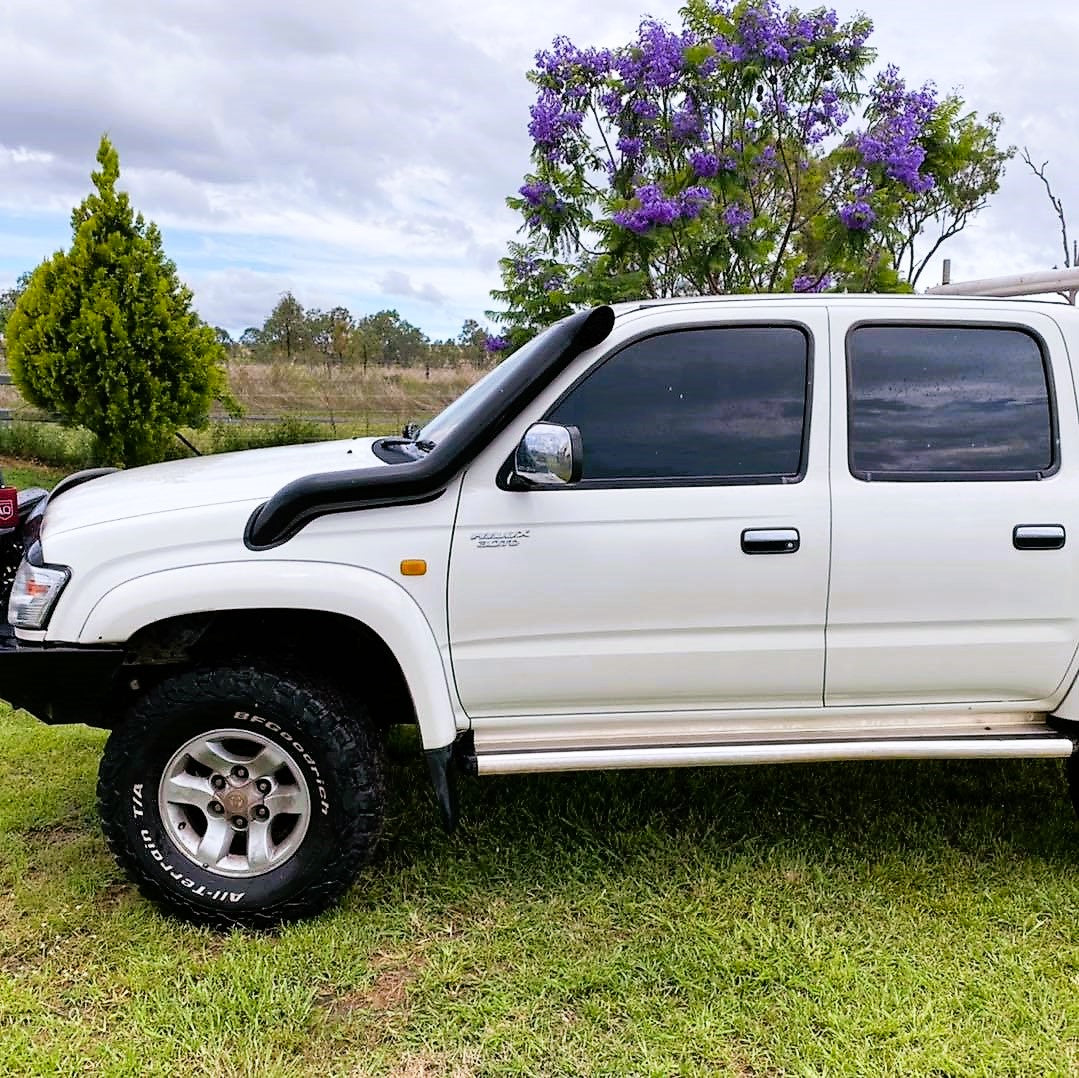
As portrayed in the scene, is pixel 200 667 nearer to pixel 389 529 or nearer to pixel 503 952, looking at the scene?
pixel 389 529

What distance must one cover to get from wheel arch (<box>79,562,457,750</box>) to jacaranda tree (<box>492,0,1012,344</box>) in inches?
195

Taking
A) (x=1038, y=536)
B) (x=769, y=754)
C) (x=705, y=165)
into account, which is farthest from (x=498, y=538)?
(x=705, y=165)

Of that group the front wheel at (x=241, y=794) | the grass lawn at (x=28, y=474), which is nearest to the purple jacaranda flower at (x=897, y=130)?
the front wheel at (x=241, y=794)

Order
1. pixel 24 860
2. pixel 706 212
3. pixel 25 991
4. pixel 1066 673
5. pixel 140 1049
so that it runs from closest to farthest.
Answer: pixel 140 1049
pixel 25 991
pixel 1066 673
pixel 24 860
pixel 706 212

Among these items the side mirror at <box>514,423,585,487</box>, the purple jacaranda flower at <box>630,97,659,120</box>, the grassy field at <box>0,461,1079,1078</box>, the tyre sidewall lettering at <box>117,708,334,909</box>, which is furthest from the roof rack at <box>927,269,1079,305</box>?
the purple jacaranda flower at <box>630,97,659,120</box>

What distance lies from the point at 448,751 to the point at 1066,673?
2.02 m

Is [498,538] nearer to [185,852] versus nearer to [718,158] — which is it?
[185,852]

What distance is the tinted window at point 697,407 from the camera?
2965 mm

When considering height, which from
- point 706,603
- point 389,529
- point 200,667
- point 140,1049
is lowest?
point 140,1049

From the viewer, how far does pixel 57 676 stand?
2865mm

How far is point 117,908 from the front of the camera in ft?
10.3

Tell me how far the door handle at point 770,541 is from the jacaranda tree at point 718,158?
4.74 meters

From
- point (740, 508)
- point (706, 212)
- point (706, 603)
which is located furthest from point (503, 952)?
point (706, 212)

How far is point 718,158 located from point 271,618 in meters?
6.09
